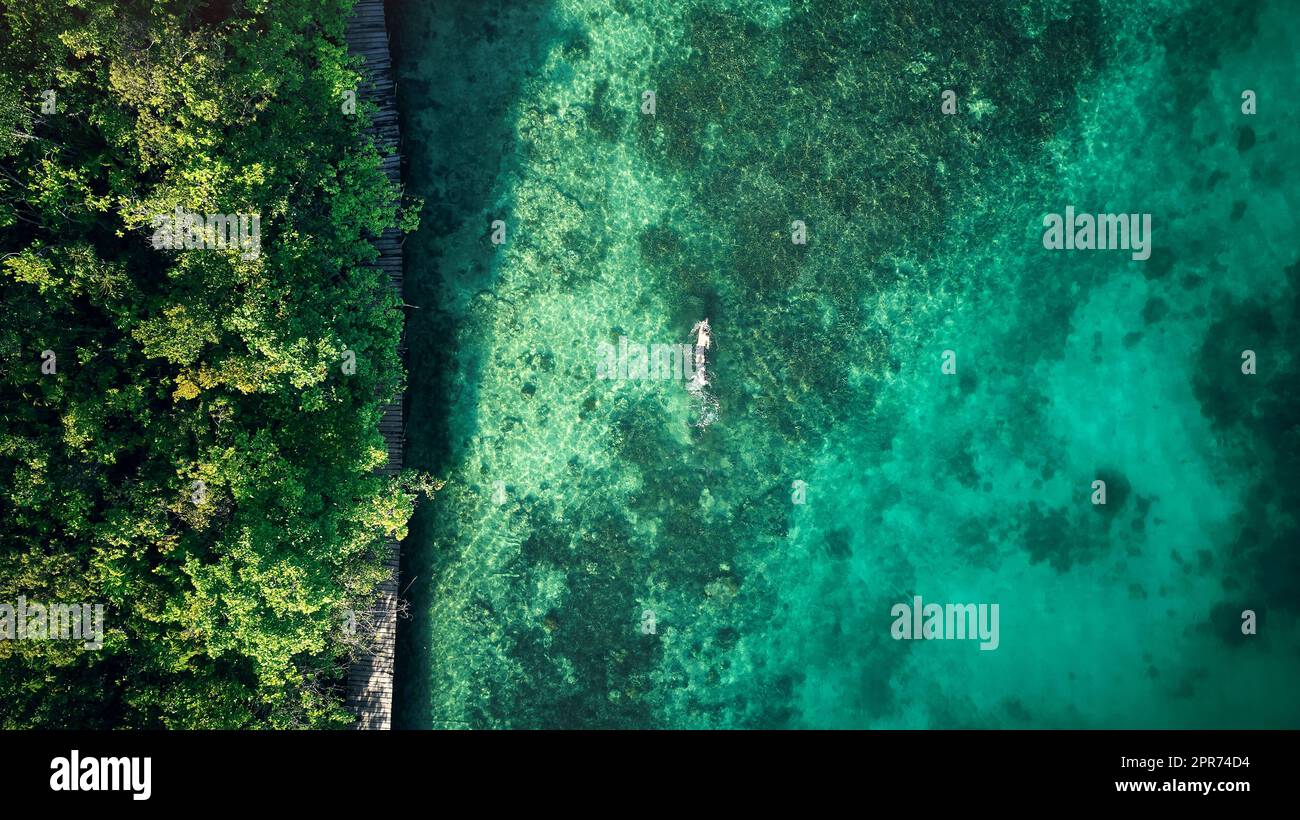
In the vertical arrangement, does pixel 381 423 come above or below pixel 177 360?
below

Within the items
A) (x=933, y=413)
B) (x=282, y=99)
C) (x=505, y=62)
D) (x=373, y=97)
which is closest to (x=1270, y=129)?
(x=933, y=413)

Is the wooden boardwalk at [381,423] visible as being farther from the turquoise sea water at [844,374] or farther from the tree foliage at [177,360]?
the tree foliage at [177,360]

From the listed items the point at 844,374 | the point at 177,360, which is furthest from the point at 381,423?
the point at 844,374

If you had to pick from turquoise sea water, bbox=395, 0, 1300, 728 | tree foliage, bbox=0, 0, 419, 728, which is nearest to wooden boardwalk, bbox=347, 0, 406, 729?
turquoise sea water, bbox=395, 0, 1300, 728

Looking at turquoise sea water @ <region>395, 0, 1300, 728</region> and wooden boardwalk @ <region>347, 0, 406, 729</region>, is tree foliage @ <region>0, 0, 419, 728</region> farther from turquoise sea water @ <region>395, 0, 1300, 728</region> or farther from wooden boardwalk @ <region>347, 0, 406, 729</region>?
turquoise sea water @ <region>395, 0, 1300, 728</region>

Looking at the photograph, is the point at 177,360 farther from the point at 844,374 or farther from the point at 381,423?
the point at 844,374
